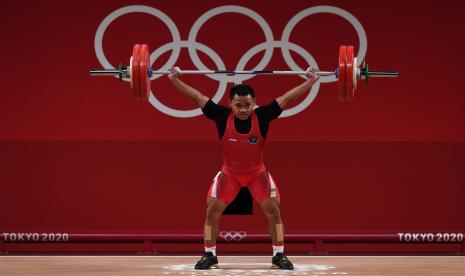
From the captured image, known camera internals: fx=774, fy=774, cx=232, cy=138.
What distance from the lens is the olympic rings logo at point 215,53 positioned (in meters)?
5.86

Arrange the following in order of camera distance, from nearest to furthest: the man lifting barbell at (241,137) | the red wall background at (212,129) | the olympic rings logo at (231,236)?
the man lifting barbell at (241,137), the olympic rings logo at (231,236), the red wall background at (212,129)

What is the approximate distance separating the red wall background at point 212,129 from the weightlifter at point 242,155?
142 centimetres

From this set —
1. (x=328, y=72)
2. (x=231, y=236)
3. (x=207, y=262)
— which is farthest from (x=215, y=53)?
A: (x=207, y=262)

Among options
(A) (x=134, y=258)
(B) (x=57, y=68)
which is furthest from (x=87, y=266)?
(B) (x=57, y=68)

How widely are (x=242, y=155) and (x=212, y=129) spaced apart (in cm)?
154

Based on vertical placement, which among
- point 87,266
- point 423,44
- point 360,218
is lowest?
point 87,266

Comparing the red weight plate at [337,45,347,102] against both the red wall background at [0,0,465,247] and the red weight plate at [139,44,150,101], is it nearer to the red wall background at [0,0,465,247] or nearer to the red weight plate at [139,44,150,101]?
the red weight plate at [139,44,150,101]

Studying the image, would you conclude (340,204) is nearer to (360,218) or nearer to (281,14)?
(360,218)

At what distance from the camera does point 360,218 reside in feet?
19.4

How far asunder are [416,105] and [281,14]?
124 cm

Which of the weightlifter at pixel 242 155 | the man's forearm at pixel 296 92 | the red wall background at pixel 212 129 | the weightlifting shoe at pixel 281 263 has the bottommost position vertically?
the weightlifting shoe at pixel 281 263

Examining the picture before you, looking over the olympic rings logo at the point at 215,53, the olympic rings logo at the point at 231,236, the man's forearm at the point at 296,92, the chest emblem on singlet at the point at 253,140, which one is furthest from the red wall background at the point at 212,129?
the chest emblem on singlet at the point at 253,140

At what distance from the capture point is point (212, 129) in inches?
232

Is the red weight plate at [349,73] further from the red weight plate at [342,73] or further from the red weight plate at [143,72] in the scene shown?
the red weight plate at [143,72]
